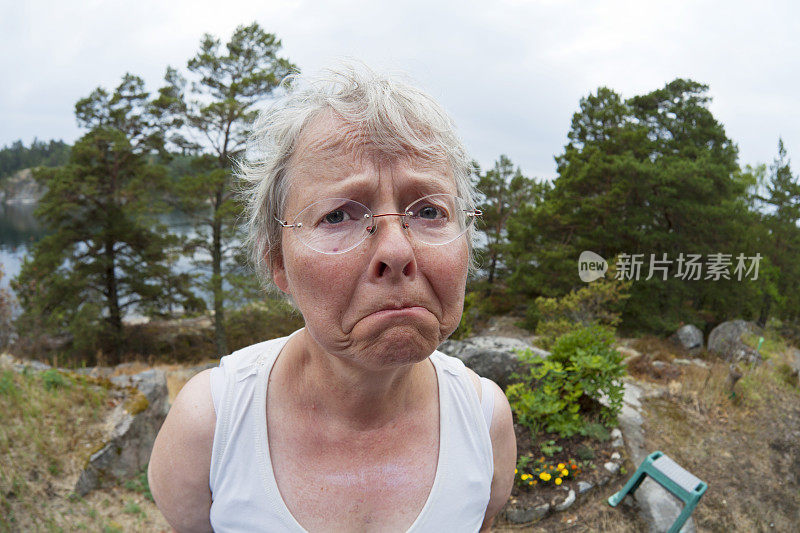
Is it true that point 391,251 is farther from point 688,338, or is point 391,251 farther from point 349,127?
point 688,338

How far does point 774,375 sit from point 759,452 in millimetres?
3620

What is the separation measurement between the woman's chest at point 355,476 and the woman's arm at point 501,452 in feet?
0.68

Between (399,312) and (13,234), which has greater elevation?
(399,312)

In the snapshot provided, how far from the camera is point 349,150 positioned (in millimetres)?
998

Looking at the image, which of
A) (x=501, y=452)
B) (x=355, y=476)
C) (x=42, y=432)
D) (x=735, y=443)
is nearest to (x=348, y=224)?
(x=355, y=476)

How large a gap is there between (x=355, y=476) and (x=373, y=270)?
604mm

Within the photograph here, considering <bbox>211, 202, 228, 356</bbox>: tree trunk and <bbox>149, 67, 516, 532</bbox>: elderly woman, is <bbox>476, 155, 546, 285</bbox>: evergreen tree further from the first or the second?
<bbox>149, 67, 516, 532</bbox>: elderly woman

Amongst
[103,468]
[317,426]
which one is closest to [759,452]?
[317,426]

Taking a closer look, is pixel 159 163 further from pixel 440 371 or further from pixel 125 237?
pixel 440 371

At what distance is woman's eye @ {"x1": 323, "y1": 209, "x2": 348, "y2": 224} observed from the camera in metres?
1.00

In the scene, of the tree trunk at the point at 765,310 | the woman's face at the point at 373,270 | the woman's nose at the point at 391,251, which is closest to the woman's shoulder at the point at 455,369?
the woman's face at the point at 373,270

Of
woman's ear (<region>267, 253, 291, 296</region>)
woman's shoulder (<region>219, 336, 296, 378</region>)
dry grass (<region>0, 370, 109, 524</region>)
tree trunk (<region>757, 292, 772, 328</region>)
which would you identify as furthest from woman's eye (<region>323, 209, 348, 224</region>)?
tree trunk (<region>757, 292, 772, 328</region>)

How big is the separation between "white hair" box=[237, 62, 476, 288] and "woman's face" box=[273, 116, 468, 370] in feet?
0.13

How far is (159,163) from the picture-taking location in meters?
16.7
